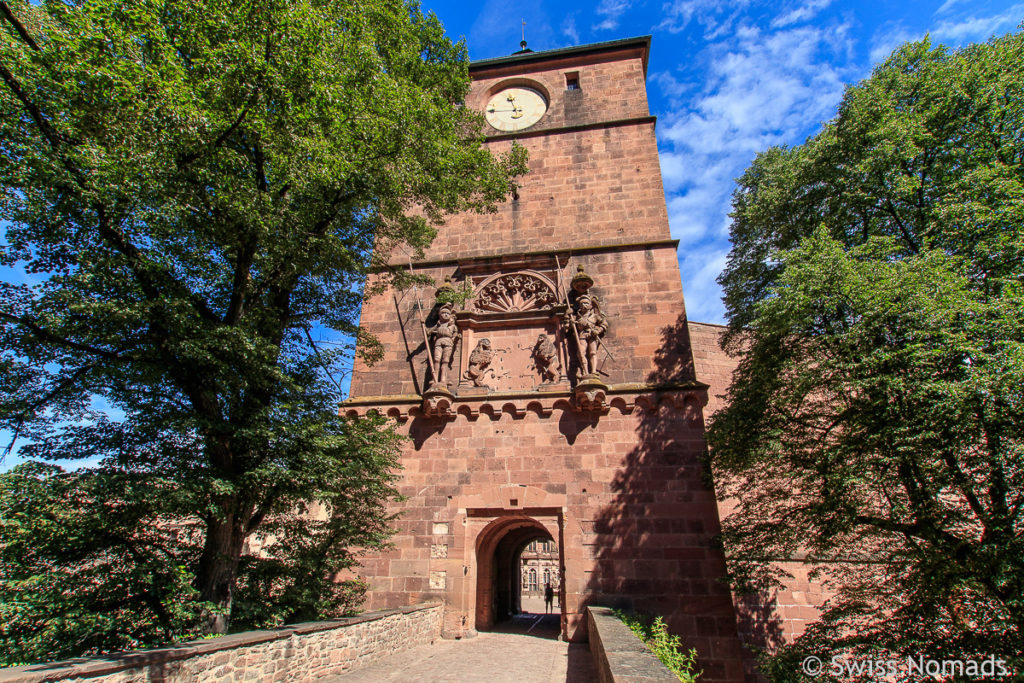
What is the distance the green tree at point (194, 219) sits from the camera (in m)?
5.06

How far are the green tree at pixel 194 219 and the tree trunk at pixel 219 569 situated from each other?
0.09 ft

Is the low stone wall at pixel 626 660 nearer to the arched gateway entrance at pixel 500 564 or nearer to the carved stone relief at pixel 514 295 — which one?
the arched gateway entrance at pixel 500 564

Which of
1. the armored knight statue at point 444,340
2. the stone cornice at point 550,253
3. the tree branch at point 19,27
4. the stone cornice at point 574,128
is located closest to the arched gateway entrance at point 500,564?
the armored knight statue at point 444,340

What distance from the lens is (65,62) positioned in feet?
16.1

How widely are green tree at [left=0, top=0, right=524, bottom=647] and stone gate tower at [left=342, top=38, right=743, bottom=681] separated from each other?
3191 millimetres

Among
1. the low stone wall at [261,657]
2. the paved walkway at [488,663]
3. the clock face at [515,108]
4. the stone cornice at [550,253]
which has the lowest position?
the paved walkway at [488,663]

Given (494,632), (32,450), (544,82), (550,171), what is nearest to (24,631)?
(32,450)

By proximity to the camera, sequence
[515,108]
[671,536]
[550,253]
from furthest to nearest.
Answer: [515,108] → [550,253] → [671,536]

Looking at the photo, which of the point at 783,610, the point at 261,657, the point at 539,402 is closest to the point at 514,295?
the point at 539,402

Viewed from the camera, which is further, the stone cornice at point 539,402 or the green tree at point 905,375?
the stone cornice at point 539,402

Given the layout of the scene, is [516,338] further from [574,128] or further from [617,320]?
[574,128]

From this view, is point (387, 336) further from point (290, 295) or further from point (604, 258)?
point (604, 258)

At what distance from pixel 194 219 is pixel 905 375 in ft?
29.3

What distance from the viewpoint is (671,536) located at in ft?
29.3
